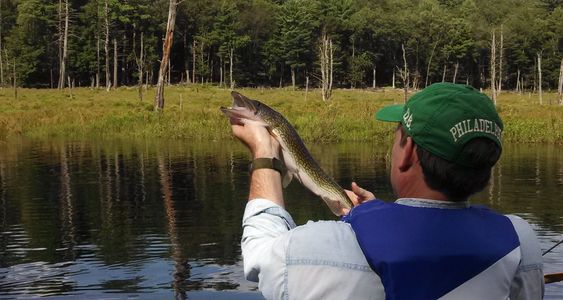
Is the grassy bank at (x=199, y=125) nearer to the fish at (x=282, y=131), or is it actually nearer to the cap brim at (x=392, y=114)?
the fish at (x=282, y=131)

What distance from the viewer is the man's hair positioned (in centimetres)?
205

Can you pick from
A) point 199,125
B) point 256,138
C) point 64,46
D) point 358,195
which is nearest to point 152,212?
point 358,195

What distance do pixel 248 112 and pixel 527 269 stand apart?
1.03m

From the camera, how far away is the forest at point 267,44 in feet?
258

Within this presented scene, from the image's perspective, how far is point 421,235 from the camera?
1.95 m

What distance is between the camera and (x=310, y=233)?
6.44ft

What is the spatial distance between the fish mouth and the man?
368 mm

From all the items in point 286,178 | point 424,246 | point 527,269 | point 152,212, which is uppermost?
point 286,178

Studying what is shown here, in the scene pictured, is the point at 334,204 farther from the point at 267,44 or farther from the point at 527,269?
the point at 267,44

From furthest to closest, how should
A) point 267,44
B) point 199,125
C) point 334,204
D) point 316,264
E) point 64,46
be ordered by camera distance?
point 267,44
point 64,46
point 199,125
point 334,204
point 316,264

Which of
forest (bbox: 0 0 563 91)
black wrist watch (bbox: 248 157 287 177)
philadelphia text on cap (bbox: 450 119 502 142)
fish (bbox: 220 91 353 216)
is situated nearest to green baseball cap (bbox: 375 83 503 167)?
philadelphia text on cap (bbox: 450 119 502 142)

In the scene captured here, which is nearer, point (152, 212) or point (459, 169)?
point (459, 169)

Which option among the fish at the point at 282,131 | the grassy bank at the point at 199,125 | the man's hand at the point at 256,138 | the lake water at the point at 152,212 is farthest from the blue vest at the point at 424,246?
the grassy bank at the point at 199,125

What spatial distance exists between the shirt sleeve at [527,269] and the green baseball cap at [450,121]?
27 centimetres
